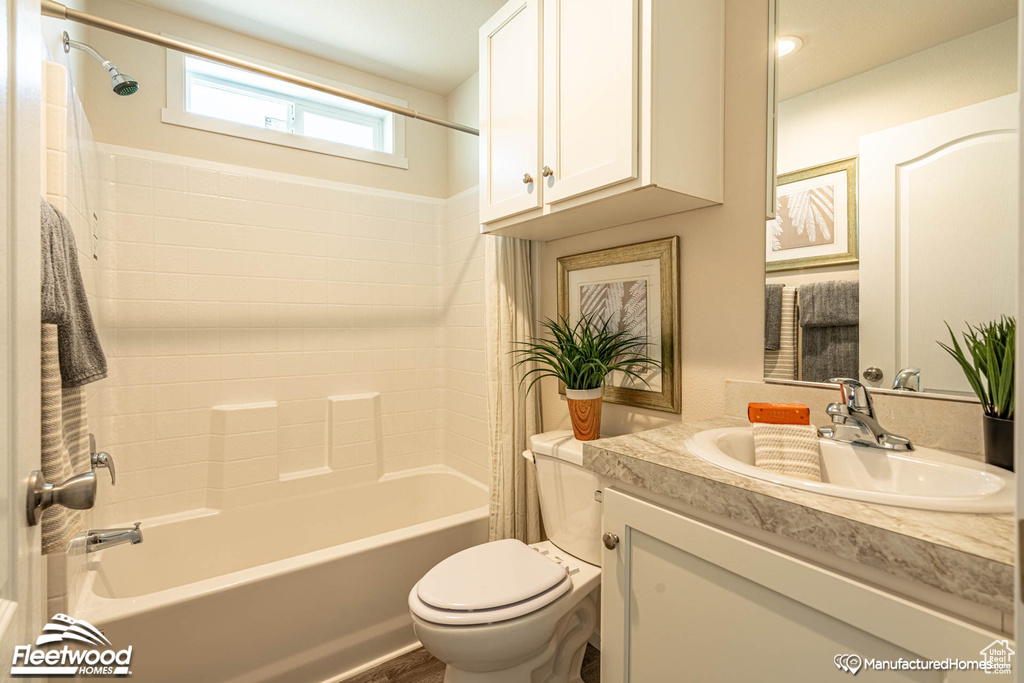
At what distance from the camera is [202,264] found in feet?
6.83

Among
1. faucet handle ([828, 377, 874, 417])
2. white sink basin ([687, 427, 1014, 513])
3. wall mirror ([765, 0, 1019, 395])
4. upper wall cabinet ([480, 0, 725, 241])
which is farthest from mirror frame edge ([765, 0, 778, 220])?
white sink basin ([687, 427, 1014, 513])

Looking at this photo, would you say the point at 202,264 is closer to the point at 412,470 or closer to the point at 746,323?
the point at 412,470

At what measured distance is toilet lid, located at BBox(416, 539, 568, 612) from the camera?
1.22m

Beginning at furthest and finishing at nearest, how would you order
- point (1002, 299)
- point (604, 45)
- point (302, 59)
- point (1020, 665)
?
point (302, 59) → point (604, 45) → point (1002, 299) → point (1020, 665)

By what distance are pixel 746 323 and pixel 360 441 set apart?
1.90m

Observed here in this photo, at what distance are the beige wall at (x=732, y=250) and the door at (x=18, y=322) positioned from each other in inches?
56.4

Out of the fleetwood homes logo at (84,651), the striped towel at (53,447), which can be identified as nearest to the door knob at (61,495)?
the fleetwood homes logo at (84,651)

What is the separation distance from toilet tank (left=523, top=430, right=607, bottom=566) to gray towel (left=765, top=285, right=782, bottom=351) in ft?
2.00

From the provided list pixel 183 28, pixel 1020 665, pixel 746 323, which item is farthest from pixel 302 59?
pixel 1020 665

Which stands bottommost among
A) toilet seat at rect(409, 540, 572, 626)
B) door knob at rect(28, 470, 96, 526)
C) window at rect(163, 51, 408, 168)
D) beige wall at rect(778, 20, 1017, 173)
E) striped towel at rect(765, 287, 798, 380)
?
toilet seat at rect(409, 540, 572, 626)

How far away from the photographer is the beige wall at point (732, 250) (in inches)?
50.3

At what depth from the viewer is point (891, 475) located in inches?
35.9

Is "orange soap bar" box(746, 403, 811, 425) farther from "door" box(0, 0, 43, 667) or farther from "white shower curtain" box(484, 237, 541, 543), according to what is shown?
"door" box(0, 0, 43, 667)

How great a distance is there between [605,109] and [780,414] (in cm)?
87
